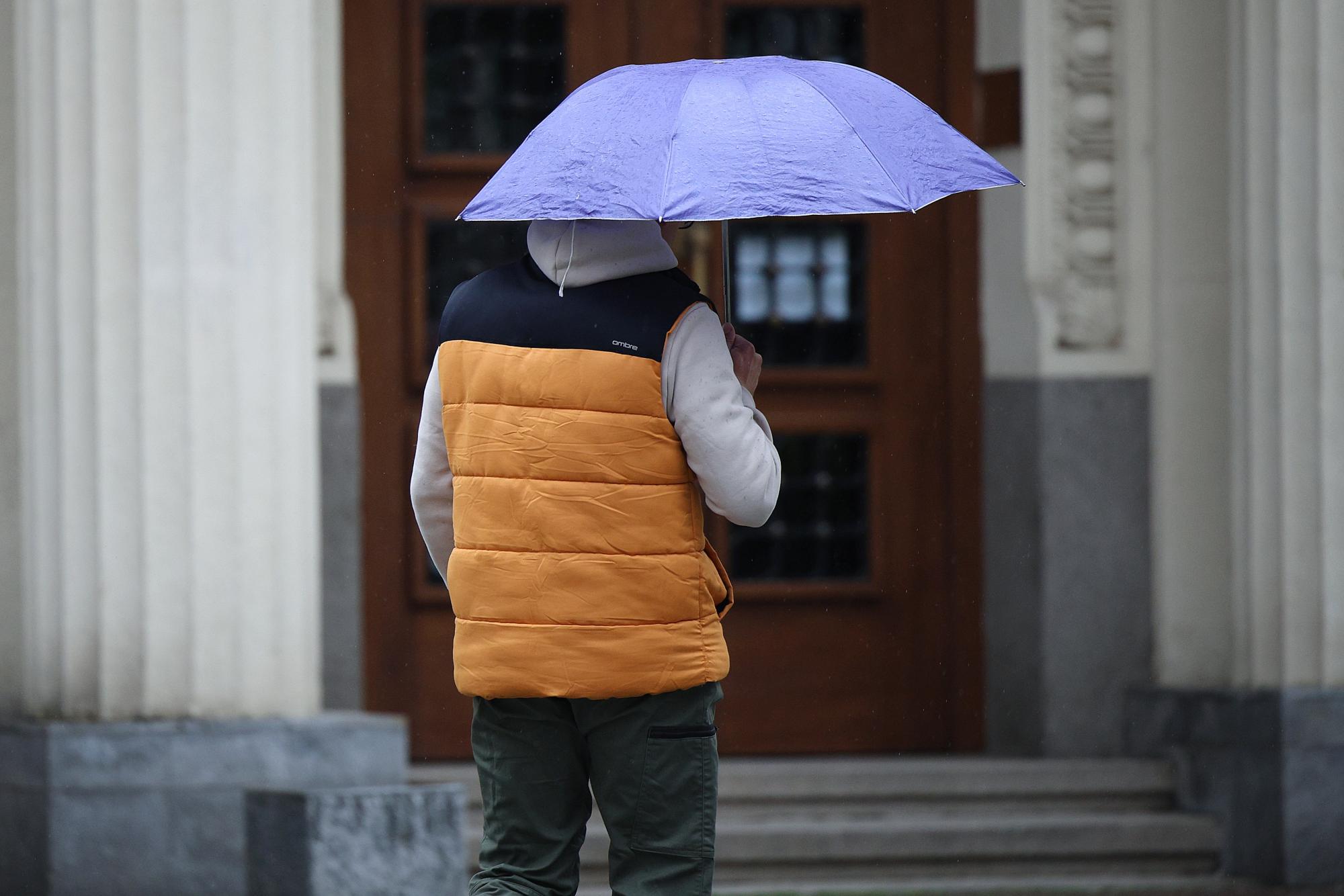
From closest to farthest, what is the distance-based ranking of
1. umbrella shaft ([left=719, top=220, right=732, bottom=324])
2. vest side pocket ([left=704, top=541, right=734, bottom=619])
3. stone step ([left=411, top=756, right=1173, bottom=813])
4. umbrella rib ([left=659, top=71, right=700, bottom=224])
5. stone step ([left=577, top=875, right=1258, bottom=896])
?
umbrella rib ([left=659, top=71, right=700, bottom=224]) < vest side pocket ([left=704, top=541, right=734, bottom=619]) < umbrella shaft ([left=719, top=220, right=732, bottom=324]) < stone step ([left=577, top=875, right=1258, bottom=896]) < stone step ([left=411, top=756, right=1173, bottom=813])

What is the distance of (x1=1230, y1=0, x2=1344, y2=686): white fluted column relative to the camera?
242 inches

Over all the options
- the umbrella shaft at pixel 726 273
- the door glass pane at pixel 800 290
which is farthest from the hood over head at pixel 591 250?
the door glass pane at pixel 800 290

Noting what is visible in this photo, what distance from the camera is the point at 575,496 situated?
3096mm

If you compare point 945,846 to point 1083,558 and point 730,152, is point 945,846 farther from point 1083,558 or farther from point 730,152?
point 730,152

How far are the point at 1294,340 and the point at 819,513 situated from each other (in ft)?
5.91

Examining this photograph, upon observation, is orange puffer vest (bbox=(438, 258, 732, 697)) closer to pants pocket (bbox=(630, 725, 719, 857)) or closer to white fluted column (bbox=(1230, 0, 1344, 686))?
pants pocket (bbox=(630, 725, 719, 857))

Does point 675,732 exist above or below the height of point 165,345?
below

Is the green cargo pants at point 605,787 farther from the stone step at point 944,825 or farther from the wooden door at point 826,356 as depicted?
the wooden door at point 826,356

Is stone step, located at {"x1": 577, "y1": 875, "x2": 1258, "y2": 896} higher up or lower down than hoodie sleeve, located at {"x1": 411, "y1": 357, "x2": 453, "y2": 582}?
lower down

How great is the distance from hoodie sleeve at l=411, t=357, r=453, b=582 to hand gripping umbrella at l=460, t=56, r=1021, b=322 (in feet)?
1.07

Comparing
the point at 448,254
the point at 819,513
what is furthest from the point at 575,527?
the point at 819,513

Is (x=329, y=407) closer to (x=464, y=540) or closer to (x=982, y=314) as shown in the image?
(x=982, y=314)

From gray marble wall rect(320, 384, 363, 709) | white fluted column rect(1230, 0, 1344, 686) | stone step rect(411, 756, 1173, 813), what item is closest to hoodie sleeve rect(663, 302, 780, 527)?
stone step rect(411, 756, 1173, 813)

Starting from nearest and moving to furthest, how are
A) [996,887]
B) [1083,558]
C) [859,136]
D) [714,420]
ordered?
[714,420] → [859,136] → [996,887] → [1083,558]
